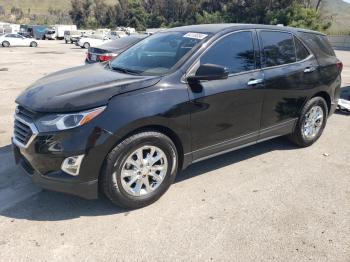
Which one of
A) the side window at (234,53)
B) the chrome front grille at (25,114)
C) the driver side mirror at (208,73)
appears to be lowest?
the chrome front grille at (25,114)

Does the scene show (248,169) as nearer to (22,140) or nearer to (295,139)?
(295,139)

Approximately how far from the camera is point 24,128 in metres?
3.52

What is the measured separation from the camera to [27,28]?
61.2 metres

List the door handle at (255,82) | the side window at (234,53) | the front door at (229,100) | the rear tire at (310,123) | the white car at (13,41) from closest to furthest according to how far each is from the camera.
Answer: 1. the front door at (229,100)
2. the side window at (234,53)
3. the door handle at (255,82)
4. the rear tire at (310,123)
5. the white car at (13,41)

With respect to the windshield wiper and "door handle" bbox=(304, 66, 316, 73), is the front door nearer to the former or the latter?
the windshield wiper

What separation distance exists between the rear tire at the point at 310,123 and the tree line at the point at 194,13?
4596 cm

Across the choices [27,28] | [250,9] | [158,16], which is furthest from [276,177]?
[158,16]

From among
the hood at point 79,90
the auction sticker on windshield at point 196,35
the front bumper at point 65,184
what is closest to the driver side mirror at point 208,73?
the hood at point 79,90

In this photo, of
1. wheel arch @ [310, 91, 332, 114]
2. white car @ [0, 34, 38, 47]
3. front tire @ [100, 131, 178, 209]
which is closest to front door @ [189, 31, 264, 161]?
front tire @ [100, 131, 178, 209]

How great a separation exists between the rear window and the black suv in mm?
218

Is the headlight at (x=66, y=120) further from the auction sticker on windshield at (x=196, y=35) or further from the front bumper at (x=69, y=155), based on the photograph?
the auction sticker on windshield at (x=196, y=35)

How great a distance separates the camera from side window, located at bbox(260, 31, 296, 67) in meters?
4.67

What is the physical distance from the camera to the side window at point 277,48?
15.3 feet

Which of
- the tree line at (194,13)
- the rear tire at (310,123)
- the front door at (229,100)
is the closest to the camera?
the front door at (229,100)
